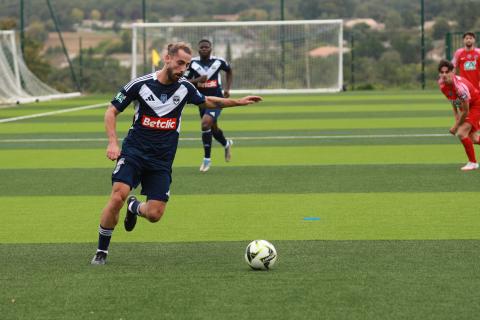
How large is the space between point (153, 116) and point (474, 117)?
8631 mm

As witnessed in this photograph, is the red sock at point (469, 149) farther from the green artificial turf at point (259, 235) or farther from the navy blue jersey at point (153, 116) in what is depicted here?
the navy blue jersey at point (153, 116)

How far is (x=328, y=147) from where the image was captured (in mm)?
21422

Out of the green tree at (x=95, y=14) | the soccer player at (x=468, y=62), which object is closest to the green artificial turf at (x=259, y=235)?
the soccer player at (x=468, y=62)

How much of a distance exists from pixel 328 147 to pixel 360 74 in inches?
1500

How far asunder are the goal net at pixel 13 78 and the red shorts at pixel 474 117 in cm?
2551

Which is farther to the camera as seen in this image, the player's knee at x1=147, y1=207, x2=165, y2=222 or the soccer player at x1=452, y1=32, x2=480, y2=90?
the soccer player at x1=452, y1=32, x2=480, y2=90

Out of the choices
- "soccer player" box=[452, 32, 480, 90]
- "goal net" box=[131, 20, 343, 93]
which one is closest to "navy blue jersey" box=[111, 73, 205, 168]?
"soccer player" box=[452, 32, 480, 90]

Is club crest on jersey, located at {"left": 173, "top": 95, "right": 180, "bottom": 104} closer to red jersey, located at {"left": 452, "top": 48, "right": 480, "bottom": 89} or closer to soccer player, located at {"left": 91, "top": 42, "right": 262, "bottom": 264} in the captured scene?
soccer player, located at {"left": 91, "top": 42, "right": 262, "bottom": 264}

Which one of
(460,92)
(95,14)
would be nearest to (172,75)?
(460,92)

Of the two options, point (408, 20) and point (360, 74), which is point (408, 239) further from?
point (408, 20)

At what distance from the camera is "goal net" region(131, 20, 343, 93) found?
48.1 metres

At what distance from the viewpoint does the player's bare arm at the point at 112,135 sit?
9.14 m

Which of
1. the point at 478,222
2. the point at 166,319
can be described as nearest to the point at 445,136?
the point at 478,222

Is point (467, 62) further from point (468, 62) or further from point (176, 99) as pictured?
point (176, 99)
